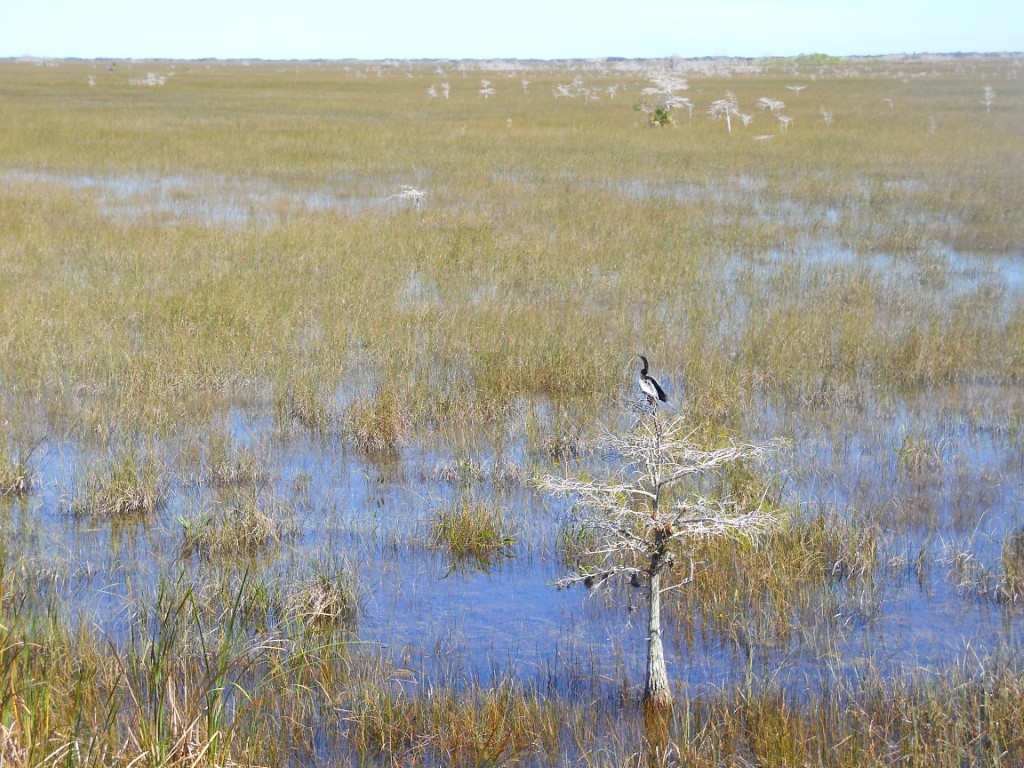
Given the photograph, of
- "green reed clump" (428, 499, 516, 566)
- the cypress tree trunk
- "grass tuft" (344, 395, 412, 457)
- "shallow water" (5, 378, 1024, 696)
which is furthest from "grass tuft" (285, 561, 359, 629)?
"grass tuft" (344, 395, 412, 457)

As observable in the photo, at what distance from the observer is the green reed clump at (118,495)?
6.98 metres

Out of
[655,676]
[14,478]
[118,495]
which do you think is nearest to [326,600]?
[655,676]

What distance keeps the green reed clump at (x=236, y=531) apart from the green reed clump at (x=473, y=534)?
96 centimetres

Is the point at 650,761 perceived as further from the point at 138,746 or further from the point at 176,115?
the point at 176,115

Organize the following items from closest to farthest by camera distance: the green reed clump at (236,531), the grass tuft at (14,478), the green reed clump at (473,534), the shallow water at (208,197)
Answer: the green reed clump at (236,531) < the green reed clump at (473,534) < the grass tuft at (14,478) < the shallow water at (208,197)

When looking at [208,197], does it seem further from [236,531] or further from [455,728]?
[455,728]

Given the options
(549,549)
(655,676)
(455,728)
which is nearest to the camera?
(455,728)

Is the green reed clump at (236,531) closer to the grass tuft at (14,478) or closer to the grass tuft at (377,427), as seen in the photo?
the grass tuft at (14,478)

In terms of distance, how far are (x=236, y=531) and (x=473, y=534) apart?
4.82 feet

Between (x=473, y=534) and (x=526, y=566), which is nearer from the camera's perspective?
(x=526, y=566)

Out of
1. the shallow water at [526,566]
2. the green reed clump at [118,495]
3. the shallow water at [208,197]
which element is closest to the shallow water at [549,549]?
the shallow water at [526,566]

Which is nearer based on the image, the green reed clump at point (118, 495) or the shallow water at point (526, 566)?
the shallow water at point (526, 566)

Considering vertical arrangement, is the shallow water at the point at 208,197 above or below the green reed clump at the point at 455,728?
above

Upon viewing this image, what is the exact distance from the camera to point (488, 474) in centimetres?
777
